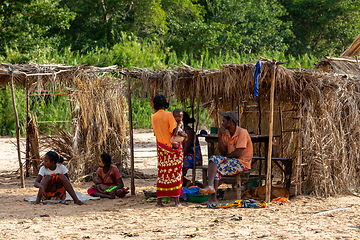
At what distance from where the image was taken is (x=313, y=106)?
660cm

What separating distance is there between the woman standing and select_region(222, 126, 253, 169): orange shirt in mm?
883

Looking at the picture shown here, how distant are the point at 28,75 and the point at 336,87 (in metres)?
5.30

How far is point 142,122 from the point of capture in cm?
1903

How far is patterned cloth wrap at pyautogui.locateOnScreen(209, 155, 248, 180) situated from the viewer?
5.96 metres

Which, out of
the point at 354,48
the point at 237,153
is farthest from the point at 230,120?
the point at 354,48

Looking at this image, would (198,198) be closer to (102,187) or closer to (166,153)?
(166,153)

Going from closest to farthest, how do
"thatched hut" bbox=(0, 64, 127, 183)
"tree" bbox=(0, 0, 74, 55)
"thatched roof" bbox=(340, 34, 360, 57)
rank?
"thatched hut" bbox=(0, 64, 127, 183)
"thatched roof" bbox=(340, 34, 360, 57)
"tree" bbox=(0, 0, 74, 55)

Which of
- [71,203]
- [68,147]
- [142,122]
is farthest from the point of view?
[142,122]

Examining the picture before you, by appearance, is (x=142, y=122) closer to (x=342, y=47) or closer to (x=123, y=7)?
(x=123, y=7)

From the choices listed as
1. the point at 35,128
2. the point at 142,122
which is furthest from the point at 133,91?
the point at 142,122

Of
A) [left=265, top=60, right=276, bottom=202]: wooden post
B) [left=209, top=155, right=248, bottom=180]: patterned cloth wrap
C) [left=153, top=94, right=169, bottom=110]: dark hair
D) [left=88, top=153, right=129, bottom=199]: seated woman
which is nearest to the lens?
[left=153, top=94, right=169, bottom=110]: dark hair

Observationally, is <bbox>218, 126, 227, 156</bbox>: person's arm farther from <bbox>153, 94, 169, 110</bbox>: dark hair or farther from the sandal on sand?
<bbox>153, 94, 169, 110</bbox>: dark hair

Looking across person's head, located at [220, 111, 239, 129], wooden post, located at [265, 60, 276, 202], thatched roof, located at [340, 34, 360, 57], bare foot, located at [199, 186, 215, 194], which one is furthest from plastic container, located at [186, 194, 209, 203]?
thatched roof, located at [340, 34, 360, 57]

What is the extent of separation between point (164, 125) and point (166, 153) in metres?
0.40
